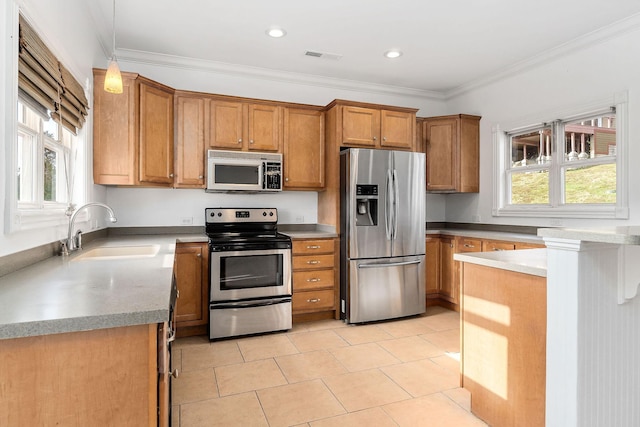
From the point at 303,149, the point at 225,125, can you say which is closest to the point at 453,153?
the point at 303,149

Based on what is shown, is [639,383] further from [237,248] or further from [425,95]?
[425,95]

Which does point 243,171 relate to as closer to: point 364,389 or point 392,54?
point 392,54

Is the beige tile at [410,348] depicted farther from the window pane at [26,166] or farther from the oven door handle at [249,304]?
the window pane at [26,166]

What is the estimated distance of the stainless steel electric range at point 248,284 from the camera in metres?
3.26

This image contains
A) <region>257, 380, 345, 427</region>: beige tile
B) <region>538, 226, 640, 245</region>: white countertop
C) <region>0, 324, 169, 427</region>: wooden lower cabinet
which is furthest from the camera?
<region>257, 380, 345, 427</region>: beige tile

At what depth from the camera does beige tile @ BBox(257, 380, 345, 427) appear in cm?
206

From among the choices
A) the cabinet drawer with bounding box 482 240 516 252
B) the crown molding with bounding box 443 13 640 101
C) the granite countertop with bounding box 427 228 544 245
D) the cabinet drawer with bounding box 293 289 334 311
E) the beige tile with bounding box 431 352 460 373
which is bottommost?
the beige tile with bounding box 431 352 460 373

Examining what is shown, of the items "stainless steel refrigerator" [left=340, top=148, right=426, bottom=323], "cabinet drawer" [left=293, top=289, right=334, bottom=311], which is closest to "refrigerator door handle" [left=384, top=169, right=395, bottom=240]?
"stainless steel refrigerator" [left=340, top=148, right=426, bottom=323]

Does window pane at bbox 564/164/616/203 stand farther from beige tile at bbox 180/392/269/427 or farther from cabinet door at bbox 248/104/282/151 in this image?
beige tile at bbox 180/392/269/427

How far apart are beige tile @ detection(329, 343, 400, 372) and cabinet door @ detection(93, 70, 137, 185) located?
234 centimetres

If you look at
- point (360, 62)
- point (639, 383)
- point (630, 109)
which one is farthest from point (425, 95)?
point (639, 383)

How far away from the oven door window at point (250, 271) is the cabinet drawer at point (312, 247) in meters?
0.22

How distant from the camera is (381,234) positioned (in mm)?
3766

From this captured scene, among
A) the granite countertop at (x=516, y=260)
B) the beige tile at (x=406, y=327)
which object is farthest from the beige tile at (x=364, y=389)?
the granite countertop at (x=516, y=260)
